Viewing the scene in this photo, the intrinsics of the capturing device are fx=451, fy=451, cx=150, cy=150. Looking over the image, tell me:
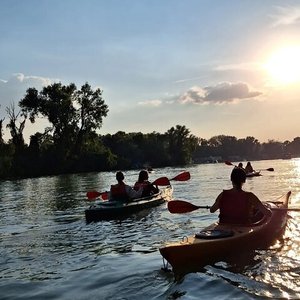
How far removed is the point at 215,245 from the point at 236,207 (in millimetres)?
1310

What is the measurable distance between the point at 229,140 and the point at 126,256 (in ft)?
518

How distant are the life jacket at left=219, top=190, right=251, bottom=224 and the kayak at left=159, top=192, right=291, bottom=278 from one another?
0.14 m

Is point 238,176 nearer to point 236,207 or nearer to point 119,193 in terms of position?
point 236,207

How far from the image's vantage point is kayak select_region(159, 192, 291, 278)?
712cm

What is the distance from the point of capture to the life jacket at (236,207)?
855 cm

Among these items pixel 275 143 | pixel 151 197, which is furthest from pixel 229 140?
pixel 151 197

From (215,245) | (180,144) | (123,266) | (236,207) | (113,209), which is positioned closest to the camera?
(215,245)

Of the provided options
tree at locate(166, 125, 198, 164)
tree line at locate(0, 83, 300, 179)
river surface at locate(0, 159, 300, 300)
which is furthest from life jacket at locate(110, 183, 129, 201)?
tree at locate(166, 125, 198, 164)

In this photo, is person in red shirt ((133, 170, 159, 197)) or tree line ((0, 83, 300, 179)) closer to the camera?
person in red shirt ((133, 170, 159, 197))

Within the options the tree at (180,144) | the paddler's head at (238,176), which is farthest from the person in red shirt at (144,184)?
the tree at (180,144)

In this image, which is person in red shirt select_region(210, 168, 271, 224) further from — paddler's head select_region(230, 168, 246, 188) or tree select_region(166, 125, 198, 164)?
tree select_region(166, 125, 198, 164)

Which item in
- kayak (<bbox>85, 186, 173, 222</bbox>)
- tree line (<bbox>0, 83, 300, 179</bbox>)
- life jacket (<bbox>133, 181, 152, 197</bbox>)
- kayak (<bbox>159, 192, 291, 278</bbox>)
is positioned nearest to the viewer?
kayak (<bbox>159, 192, 291, 278</bbox>)

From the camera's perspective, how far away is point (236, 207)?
857 cm

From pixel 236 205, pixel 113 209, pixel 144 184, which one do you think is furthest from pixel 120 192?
pixel 236 205
